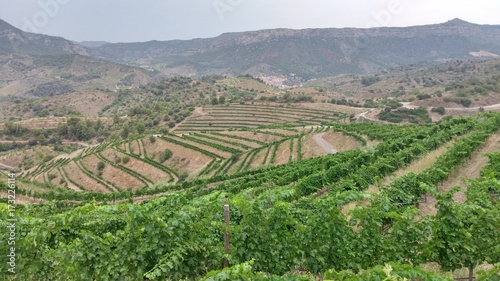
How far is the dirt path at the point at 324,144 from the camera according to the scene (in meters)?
61.6

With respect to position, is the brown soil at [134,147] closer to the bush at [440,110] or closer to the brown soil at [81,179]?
the brown soil at [81,179]

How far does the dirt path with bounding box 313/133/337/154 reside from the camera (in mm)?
61647

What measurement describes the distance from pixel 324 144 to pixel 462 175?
41.1 m

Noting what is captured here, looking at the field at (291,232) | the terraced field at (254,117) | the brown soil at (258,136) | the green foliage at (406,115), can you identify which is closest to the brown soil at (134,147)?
the terraced field at (254,117)

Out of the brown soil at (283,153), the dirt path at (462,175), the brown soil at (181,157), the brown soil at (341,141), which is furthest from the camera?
the brown soil at (181,157)

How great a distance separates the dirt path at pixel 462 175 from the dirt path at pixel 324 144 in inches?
1153

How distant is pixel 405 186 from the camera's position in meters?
19.5

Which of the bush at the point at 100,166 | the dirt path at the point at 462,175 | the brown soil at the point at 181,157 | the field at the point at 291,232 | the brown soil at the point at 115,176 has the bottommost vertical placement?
the brown soil at the point at 115,176

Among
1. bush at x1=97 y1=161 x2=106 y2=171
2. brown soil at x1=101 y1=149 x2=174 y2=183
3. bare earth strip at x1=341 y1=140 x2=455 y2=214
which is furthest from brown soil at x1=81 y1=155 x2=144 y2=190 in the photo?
bare earth strip at x1=341 y1=140 x2=455 y2=214

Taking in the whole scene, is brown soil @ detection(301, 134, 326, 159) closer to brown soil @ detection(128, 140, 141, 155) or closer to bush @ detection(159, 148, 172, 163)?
bush @ detection(159, 148, 172, 163)

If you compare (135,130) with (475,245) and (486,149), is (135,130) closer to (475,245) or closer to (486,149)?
(486,149)

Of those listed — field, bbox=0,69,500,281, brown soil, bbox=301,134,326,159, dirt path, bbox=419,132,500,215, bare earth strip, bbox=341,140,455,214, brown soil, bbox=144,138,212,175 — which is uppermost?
field, bbox=0,69,500,281

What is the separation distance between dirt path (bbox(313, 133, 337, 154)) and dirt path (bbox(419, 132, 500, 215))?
29.3m

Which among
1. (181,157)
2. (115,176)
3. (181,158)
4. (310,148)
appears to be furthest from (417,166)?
(115,176)
